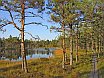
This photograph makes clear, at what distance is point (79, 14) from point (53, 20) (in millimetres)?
4226

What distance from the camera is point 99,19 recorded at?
38.8 metres

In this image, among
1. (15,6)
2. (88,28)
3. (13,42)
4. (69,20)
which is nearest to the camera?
(15,6)

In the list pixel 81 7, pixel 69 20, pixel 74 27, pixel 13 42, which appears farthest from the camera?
pixel 74 27

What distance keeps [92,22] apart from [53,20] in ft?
33.4

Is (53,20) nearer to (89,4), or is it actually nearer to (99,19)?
(89,4)

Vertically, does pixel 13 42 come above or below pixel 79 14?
below

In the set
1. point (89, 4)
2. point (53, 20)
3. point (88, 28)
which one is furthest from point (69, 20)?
point (88, 28)

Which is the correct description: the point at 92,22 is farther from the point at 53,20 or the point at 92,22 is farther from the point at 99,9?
the point at 53,20

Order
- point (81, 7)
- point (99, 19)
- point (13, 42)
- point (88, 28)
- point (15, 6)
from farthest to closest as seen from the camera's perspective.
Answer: point (88, 28) < point (99, 19) < point (81, 7) < point (13, 42) < point (15, 6)

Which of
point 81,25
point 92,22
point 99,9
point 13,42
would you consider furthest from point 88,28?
point 13,42

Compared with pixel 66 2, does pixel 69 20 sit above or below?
below

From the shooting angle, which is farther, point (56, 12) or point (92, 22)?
point (92, 22)

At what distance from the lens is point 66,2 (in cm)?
3089

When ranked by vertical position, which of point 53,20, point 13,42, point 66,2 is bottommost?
point 13,42
